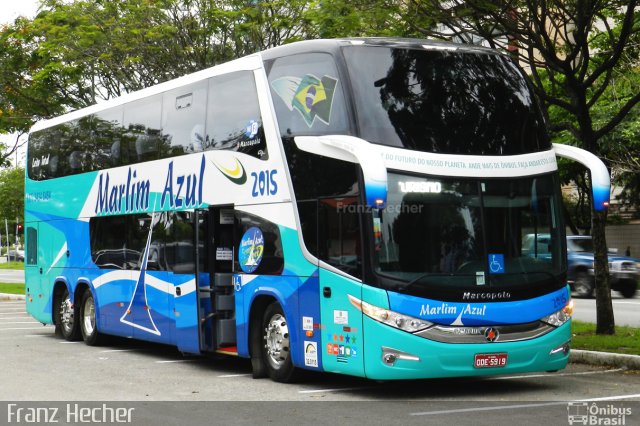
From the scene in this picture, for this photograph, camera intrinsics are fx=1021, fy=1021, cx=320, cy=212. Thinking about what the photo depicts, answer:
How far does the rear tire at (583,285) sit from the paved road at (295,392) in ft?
51.9

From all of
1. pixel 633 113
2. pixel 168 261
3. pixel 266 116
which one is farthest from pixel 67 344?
pixel 633 113

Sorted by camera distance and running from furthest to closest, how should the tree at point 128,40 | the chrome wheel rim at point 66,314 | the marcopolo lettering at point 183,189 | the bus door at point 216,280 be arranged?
1. the tree at point 128,40
2. the chrome wheel rim at point 66,314
3. the marcopolo lettering at point 183,189
4. the bus door at point 216,280

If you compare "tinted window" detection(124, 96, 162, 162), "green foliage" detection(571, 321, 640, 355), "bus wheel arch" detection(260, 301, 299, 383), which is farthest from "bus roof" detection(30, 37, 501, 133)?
"green foliage" detection(571, 321, 640, 355)

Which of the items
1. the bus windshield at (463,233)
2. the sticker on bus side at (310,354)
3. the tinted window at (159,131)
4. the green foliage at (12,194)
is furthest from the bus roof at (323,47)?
the green foliage at (12,194)

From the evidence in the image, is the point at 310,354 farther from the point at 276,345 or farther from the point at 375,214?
the point at 375,214

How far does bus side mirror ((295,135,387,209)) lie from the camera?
32.9 ft

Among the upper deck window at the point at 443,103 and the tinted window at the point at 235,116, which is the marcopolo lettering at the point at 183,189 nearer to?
the tinted window at the point at 235,116

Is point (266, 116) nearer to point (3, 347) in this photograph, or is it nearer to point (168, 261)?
point (168, 261)

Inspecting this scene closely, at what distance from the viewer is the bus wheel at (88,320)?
18077mm

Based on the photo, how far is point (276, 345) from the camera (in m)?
12.7

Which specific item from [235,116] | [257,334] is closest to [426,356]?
[257,334]

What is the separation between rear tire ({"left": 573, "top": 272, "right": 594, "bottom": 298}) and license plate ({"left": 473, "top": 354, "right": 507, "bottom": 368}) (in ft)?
61.8

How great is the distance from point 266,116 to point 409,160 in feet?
7.93

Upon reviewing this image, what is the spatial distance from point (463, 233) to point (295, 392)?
268 centimetres
